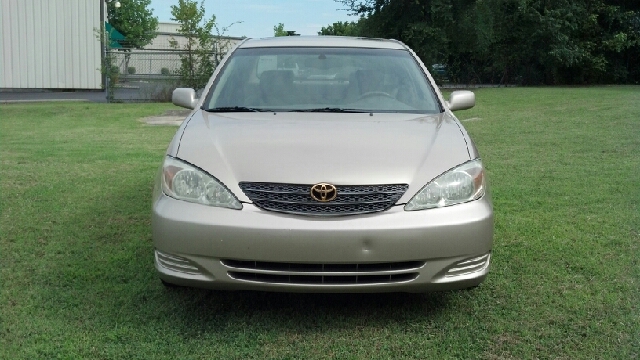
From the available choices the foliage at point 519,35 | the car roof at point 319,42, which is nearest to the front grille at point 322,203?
the car roof at point 319,42

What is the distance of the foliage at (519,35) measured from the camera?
27766 mm

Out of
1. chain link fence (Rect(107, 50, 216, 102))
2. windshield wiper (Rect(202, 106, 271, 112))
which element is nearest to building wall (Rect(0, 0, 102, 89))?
chain link fence (Rect(107, 50, 216, 102))

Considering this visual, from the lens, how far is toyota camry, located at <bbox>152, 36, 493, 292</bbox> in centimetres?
335

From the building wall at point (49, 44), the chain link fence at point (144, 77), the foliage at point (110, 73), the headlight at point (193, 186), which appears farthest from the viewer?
the building wall at point (49, 44)

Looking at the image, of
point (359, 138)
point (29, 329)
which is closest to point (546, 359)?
point (359, 138)

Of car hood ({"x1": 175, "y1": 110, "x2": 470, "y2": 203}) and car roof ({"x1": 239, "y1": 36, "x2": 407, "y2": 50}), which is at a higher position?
car roof ({"x1": 239, "y1": 36, "x2": 407, "y2": 50})

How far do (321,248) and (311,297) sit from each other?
849 millimetres

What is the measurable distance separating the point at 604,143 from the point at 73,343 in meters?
8.93

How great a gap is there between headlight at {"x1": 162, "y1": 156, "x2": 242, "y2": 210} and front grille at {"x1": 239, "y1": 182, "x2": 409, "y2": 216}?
0.11 m

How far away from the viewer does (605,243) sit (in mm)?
5113

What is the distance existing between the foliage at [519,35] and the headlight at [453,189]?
2418cm

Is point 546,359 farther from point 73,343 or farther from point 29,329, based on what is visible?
point 29,329

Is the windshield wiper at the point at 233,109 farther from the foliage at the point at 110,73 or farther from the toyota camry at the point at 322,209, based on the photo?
the foliage at the point at 110,73

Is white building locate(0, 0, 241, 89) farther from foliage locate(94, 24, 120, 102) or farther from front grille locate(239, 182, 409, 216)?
front grille locate(239, 182, 409, 216)
